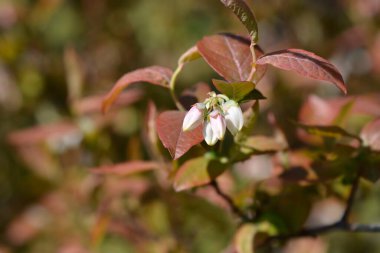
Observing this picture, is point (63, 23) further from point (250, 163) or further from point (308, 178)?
point (308, 178)

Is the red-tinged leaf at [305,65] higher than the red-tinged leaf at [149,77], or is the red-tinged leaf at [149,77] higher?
the red-tinged leaf at [305,65]

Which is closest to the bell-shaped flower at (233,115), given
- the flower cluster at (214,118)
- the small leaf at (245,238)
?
the flower cluster at (214,118)

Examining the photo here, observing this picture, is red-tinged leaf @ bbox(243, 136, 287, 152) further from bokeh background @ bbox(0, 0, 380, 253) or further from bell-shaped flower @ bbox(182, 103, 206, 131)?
bokeh background @ bbox(0, 0, 380, 253)

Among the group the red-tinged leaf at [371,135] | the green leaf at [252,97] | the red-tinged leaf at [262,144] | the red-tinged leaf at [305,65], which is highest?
the red-tinged leaf at [305,65]

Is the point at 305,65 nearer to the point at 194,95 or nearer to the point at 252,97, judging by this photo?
the point at 252,97

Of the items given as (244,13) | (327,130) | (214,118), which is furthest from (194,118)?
(327,130)

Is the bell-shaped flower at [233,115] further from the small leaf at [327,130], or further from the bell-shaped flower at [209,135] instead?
the small leaf at [327,130]

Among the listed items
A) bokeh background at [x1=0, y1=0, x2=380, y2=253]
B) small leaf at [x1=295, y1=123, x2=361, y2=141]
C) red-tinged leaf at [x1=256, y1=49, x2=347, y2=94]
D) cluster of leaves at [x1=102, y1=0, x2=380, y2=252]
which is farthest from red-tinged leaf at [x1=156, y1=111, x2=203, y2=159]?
bokeh background at [x1=0, y1=0, x2=380, y2=253]
